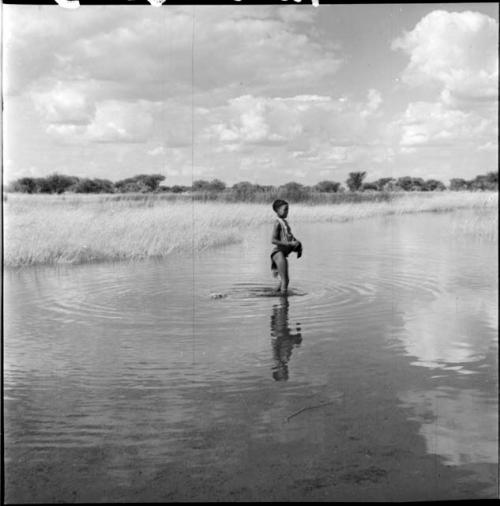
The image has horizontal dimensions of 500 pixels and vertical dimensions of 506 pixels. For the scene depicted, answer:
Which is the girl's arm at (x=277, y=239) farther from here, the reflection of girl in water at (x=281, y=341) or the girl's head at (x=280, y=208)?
the reflection of girl in water at (x=281, y=341)

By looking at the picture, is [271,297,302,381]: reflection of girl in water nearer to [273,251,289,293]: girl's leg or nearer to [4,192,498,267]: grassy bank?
[273,251,289,293]: girl's leg

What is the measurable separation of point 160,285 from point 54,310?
2.01 metres

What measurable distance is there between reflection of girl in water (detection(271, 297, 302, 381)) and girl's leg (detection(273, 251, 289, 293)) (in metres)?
0.82

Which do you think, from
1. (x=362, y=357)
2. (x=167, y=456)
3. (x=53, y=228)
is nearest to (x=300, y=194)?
(x=53, y=228)

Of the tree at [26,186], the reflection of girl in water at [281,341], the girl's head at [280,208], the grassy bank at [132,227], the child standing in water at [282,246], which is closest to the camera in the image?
the reflection of girl in water at [281,341]

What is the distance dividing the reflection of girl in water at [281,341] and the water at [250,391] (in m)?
0.03

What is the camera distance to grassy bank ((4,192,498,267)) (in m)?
13.2

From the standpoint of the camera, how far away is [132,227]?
53.3 feet

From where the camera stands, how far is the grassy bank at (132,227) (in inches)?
520

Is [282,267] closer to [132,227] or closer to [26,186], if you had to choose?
[132,227]

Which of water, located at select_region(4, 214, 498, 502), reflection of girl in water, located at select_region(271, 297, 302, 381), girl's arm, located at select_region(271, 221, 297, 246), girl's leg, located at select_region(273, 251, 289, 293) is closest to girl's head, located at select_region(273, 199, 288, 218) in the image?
girl's arm, located at select_region(271, 221, 297, 246)

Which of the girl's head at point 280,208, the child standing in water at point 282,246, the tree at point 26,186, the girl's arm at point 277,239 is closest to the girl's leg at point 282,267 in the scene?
the child standing in water at point 282,246

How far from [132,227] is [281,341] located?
33.0 feet

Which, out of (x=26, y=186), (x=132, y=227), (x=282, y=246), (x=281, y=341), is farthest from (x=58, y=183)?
(x=281, y=341)
